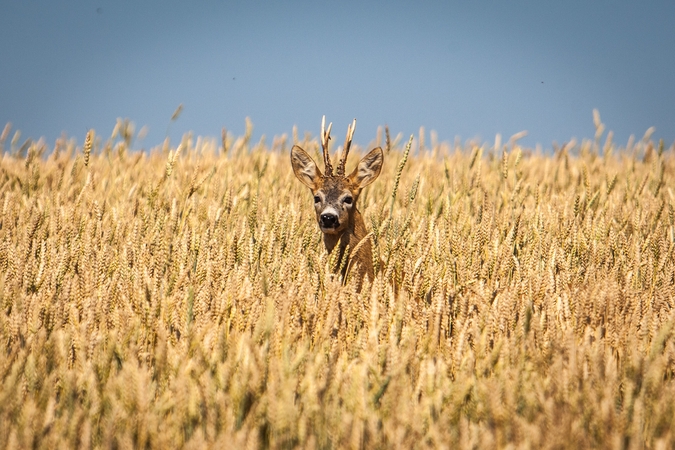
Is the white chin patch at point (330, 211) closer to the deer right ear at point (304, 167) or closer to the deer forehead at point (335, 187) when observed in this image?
the deer forehead at point (335, 187)

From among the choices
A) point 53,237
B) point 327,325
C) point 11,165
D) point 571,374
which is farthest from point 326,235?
point 11,165

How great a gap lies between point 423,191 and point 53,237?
440cm

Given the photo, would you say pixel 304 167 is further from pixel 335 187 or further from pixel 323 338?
pixel 323 338

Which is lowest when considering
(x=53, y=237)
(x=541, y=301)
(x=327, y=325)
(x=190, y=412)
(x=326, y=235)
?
(x=190, y=412)

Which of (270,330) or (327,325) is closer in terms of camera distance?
(270,330)

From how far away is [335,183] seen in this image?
5.92 metres

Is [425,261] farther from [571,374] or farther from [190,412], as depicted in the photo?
[190,412]

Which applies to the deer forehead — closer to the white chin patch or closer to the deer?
the deer

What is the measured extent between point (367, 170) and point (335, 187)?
464 mm

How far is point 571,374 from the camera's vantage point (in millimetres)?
2582

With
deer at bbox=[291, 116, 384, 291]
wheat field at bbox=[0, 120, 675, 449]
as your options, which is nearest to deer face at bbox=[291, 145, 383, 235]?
deer at bbox=[291, 116, 384, 291]

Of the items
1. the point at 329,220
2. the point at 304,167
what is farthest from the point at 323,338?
the point at 304,167

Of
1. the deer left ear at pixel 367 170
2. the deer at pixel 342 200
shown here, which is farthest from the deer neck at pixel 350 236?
the deer left ear at pixel 367 170

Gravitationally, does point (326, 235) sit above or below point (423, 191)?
below
